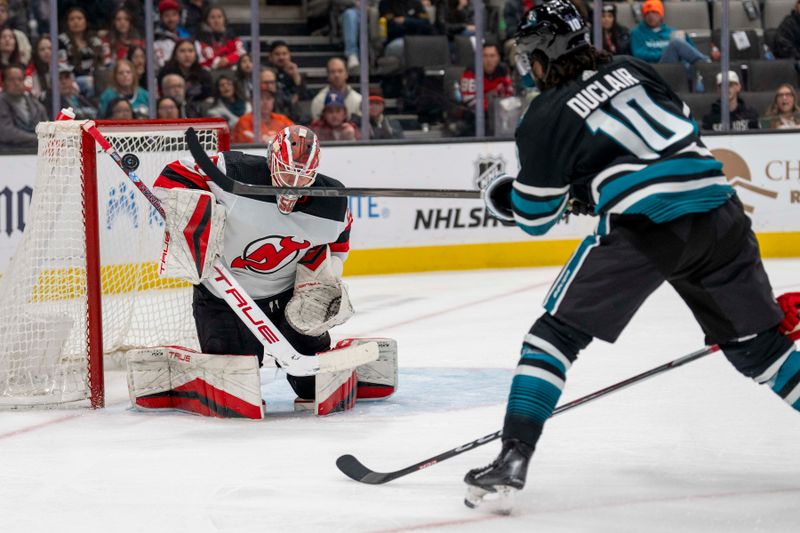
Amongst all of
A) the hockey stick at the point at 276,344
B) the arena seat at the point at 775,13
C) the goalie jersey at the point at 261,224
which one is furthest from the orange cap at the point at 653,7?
the hockey stick at the point at 276,344

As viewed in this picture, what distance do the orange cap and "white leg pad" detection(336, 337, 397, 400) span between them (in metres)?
4.60

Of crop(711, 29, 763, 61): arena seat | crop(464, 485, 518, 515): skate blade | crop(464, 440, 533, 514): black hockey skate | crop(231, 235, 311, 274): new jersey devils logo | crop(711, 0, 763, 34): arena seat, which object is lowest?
crop(464, 485, 518, 515): skate blade

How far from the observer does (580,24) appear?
2535 millimetres

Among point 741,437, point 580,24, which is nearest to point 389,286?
point 741,437

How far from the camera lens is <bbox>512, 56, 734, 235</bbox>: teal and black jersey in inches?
95.9

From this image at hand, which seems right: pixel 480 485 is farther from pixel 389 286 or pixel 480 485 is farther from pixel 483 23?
pixel 483 23

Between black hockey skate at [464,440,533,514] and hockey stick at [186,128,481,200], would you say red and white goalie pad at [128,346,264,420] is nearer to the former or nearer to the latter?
hockey stick at [186,128,481,200]

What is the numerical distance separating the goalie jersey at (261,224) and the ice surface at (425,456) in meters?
0.41

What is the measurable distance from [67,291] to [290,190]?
1254mm

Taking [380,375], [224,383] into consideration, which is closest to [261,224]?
[224,383]

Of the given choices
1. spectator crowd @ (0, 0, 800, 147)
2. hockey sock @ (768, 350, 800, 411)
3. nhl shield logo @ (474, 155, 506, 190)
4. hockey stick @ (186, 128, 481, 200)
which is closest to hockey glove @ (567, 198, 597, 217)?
hockey stick @ (186, 128, 481, 200)

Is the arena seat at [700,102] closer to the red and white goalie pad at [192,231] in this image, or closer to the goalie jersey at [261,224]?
the goalie jersey at [261,224]

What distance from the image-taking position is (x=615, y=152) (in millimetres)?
2455

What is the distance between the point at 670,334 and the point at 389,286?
2091 mm
